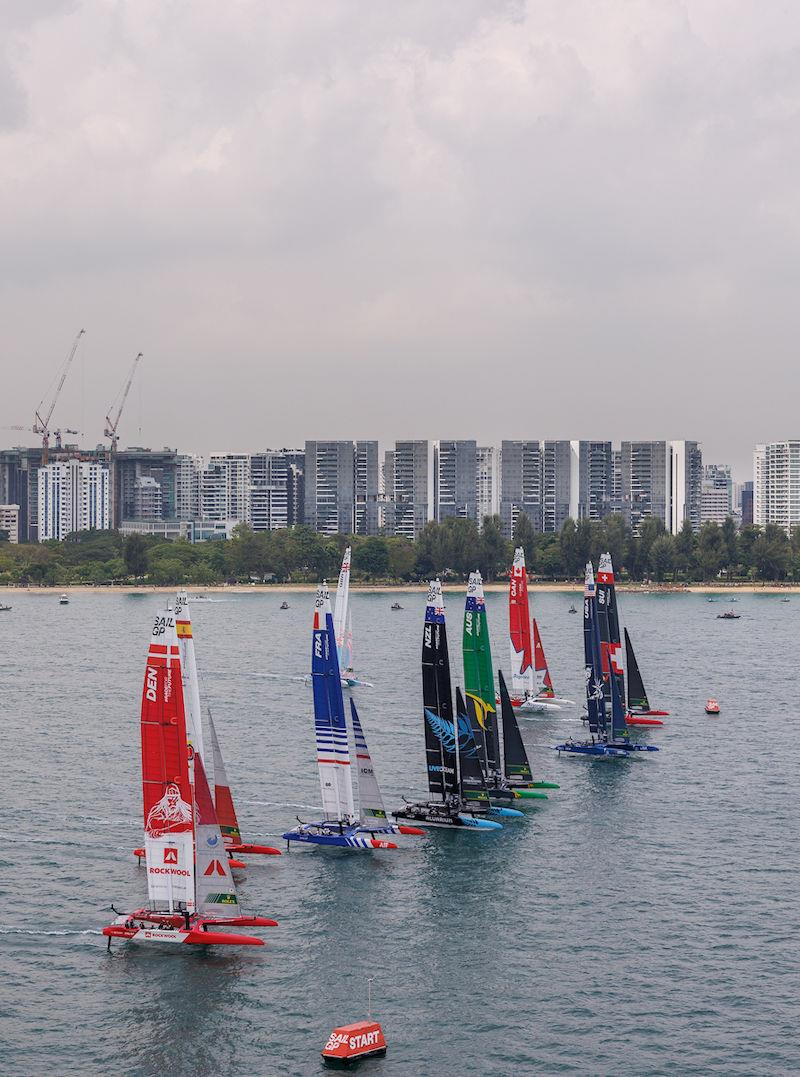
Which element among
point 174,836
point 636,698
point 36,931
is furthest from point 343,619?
point 174,836

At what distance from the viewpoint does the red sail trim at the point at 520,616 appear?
112875 mm

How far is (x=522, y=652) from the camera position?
115312mm

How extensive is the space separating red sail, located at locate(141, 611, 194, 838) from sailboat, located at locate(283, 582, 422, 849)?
14.5 meters

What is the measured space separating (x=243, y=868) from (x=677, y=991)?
21.2 metres

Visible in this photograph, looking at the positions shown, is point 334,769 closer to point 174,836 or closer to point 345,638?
point 174,836

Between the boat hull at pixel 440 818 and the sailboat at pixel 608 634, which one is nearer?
the boat hull at pixel 440 818

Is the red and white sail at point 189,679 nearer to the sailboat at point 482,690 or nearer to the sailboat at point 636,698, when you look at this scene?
the sailboat at point 482,690

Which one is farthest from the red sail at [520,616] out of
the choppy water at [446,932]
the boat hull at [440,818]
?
the boat hull at [440,818]

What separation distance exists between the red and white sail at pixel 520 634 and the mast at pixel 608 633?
10969 mm

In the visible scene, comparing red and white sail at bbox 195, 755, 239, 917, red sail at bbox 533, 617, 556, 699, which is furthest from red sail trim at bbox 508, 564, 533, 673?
red and white sail at bbox 195, 755, 239, 917

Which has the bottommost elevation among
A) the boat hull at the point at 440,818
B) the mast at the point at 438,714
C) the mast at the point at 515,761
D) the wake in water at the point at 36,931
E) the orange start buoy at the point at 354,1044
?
the orange start buoy at the point at 354,1044

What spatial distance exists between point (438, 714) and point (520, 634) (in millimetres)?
41365

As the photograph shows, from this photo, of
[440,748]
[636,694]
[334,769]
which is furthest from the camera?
[636,694]

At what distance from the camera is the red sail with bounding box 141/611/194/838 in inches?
2010
